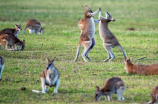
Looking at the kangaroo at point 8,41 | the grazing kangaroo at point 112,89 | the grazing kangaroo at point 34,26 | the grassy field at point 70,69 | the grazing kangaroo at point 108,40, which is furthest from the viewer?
the grazing kangaroo at point 34,26

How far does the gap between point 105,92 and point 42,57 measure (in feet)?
18.3

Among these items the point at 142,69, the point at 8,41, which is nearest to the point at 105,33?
the point at 142,69

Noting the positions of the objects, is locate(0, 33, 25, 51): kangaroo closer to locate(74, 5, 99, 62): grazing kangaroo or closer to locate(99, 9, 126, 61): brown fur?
locate(74, 5, 99, 62): grazing kangaroo

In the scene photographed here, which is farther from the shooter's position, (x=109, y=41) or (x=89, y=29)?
(x=89, y=29)

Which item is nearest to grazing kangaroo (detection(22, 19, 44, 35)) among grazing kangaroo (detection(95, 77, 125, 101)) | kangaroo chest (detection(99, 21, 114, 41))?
kangaroo chest (detection(99, 21, 114, 41))

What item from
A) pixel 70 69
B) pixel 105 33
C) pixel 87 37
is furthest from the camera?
pixel 105 33

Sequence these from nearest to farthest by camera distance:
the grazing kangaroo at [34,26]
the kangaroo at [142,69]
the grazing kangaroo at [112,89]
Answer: the grazing kangaroo at [112,89] → the kangaroo at [142,69] → the grazing kangaroo at [34,26]

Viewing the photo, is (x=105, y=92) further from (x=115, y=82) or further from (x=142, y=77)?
(x=142, y=77)

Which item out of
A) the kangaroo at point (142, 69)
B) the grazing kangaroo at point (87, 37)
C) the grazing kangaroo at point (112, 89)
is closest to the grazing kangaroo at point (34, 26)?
the grazing kangaroo at point (87, 37)

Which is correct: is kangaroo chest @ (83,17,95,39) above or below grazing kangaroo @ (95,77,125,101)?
above

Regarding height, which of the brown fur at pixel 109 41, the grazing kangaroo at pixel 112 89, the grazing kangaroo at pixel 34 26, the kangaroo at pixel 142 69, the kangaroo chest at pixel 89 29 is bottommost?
the grazing kangaroo at pixel 112 89

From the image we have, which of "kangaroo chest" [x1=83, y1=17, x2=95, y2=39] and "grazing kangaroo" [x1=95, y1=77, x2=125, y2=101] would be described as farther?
"kangaroo chest" [x1=83, y1=17, x2=95, y2=39]

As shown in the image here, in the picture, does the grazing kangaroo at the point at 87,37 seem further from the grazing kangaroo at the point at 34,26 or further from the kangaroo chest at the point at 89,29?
the grazing kangaroo at the point at 34,26

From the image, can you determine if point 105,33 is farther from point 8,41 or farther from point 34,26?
point 34,26
